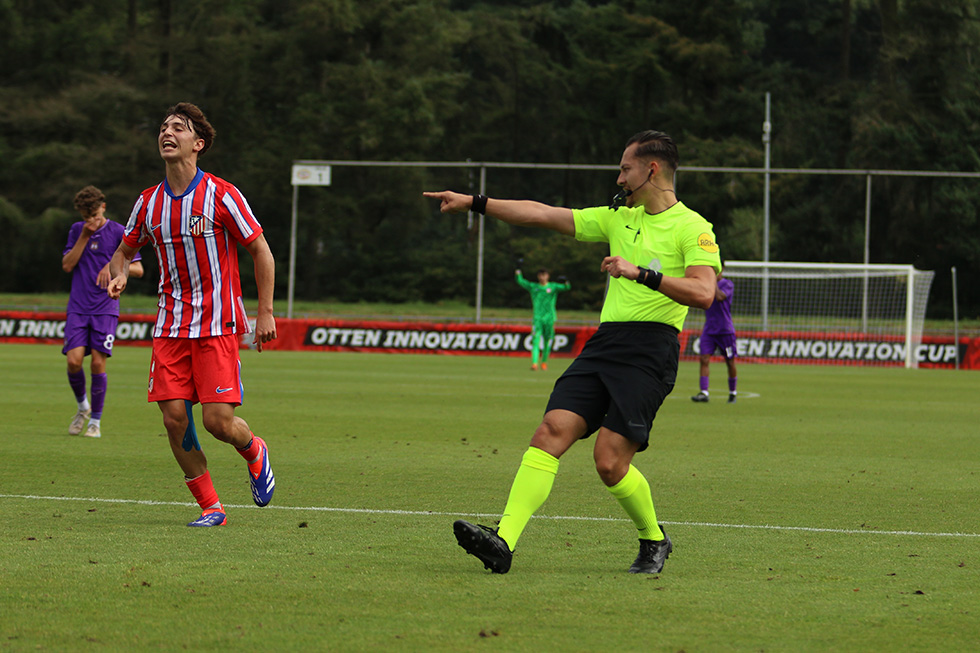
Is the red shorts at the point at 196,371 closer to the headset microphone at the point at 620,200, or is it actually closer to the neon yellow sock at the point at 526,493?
the neon yellow sock at the point at 526,493

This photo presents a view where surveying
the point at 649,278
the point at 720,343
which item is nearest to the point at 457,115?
the point at 720,343

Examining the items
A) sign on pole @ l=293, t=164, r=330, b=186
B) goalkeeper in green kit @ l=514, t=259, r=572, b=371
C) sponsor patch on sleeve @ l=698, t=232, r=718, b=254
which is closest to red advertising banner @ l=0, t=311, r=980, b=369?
sign on pole @ l=293, t=164, r=330, b=186

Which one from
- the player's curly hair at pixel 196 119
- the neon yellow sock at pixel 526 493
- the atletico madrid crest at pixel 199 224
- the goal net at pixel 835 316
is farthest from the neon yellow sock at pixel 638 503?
the goal net at pixel 835 316

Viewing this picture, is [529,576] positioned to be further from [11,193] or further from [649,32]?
[649,32]

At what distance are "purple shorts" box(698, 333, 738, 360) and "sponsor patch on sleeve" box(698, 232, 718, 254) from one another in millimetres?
11509

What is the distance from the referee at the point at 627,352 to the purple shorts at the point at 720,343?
37.2ft

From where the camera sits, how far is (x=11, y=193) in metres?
47.4

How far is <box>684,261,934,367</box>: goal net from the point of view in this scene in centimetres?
2895

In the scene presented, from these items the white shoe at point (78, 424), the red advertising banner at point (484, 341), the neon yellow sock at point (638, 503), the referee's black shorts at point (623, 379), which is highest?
the referee's black shorts at point (623, 379)

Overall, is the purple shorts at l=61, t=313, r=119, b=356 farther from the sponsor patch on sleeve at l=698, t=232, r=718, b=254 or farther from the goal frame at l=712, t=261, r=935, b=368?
the goal frame at l=712, t=261, r=935, b=368

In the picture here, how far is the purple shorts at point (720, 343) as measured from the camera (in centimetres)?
1677

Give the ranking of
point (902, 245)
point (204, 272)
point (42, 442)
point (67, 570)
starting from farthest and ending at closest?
point (902, 245) → point (42, 442) → point (204, 272) → point (67, 570)

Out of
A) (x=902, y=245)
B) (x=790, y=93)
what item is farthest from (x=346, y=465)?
(x=790, y=93)

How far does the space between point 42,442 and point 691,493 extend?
5.77 meters
